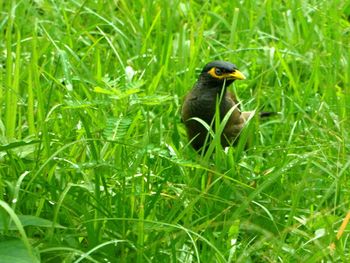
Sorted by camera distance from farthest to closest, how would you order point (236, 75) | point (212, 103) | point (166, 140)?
1. point (212, 103)
2. point (236, 75)
3. point (166, 140)

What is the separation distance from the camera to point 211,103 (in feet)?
18.3

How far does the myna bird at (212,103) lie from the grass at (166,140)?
10cm

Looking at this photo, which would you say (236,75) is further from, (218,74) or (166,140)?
(166,140)

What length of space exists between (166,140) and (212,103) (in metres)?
0.58

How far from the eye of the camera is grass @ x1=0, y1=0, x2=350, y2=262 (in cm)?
400

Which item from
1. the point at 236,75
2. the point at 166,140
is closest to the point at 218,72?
the point at 236,75

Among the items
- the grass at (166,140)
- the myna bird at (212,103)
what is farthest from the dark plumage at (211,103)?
the grass at (166,140)

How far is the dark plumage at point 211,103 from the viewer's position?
5.44 m

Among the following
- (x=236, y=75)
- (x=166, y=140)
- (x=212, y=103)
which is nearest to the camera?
(x=166, y=140)

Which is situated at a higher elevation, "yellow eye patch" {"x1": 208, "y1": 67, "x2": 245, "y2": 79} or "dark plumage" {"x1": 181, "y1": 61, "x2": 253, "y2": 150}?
"yellow eye patch" {"x1": 208, "y1": 67, "x2": 245, "y2": 79}

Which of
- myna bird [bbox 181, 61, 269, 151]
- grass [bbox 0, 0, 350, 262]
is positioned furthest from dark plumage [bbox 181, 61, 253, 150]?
grass [bbox 0, 0, 350, 262]

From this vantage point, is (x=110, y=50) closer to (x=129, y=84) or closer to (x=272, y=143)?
(x=272, y=143)

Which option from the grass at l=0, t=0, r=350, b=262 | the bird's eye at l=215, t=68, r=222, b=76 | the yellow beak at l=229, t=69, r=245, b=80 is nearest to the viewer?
the grass at l=0, t=0, r=350, b=262

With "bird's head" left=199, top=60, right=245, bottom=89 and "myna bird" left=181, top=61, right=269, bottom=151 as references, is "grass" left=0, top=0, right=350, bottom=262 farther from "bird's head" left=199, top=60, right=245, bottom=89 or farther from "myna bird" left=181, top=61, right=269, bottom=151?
"bird's head" left=199, top=60, right=245, bottom=89
